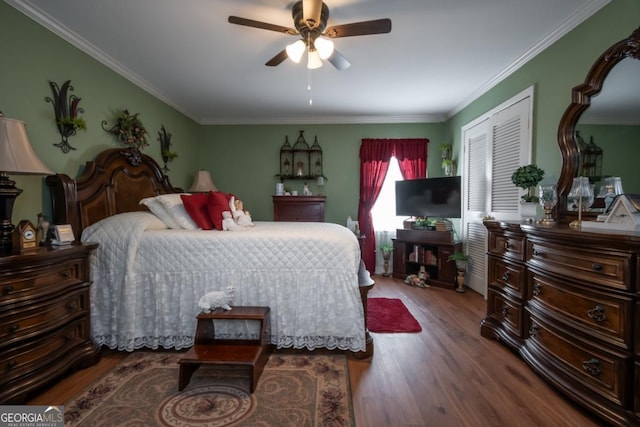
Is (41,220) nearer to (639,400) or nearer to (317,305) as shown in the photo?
(317,305)

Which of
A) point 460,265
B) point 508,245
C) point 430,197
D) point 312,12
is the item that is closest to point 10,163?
point 312,12

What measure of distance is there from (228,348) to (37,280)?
1.21m

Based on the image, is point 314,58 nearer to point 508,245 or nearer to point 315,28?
point 315,28

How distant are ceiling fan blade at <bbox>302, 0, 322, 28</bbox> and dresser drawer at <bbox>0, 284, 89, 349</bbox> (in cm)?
239

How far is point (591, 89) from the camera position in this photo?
203 cm

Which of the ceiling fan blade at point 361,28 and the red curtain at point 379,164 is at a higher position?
the ceiling fan blade at point 361,28

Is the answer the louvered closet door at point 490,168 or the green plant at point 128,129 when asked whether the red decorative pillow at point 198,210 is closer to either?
the green plant at point 128,129

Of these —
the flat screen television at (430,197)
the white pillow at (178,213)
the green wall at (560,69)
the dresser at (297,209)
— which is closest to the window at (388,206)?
the flat screen television at (430,197)

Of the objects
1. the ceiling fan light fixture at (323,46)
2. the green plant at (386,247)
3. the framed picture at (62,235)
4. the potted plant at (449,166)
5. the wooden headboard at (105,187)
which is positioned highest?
the ceiling fan light fixture at (323,46)

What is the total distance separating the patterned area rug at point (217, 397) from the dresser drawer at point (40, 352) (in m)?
0.30

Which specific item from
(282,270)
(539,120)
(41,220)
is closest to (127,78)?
(41,220)

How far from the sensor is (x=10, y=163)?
5.16ft

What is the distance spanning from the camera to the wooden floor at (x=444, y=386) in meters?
1.53

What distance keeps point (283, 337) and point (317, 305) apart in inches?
14.7
